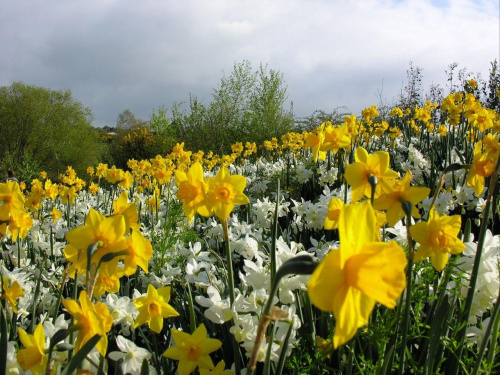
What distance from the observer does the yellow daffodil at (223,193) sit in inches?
49.8

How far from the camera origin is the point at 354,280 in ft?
1.93

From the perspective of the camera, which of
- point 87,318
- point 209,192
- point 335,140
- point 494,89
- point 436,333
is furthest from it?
point 494,89

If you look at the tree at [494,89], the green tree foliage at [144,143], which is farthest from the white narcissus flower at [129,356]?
the green tree foliage at [144,143]

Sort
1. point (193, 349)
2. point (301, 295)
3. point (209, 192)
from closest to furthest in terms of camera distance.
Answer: point (193, 349) < point (209, 192) < point (301, 295)

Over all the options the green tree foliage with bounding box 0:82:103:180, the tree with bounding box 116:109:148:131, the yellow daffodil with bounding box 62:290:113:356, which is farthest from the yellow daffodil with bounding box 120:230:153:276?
the tree with bounding box 116:109:148:131

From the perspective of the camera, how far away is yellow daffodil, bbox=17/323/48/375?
1006 millimetres

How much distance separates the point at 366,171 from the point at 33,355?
106cm

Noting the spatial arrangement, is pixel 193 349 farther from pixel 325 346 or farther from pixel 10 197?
pixel 10 197

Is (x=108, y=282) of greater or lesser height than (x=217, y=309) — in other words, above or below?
above

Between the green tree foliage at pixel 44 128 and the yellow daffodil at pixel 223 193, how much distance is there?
2488cm

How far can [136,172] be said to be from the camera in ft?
22.1

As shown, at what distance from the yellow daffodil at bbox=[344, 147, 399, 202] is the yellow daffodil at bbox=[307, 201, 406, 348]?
2.05 ft

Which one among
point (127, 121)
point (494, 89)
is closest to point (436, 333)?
point (494, 89)

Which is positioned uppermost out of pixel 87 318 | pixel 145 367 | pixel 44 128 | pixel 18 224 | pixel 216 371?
pixel 44 128
